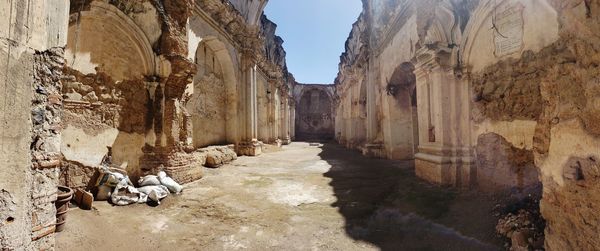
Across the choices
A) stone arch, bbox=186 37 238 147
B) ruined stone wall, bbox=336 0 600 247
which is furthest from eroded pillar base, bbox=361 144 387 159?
stone arch, bbox=186 37 238 147

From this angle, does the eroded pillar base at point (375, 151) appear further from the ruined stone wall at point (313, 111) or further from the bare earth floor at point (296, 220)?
the ruined stone wall at point (313, 111)

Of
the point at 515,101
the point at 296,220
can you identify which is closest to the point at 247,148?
the point at 296,220

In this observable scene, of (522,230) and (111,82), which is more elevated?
(111,82)

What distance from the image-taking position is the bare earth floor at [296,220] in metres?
2.98

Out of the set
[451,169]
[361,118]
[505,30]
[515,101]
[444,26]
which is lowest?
Answer: [451,169]

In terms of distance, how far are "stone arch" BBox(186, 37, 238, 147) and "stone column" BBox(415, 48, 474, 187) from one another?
250 inches

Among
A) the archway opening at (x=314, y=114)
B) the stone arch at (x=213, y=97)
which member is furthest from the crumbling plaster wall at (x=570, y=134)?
the archway opening at (x=314, y=114)

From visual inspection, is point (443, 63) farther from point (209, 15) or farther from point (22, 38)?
point (209, 15)

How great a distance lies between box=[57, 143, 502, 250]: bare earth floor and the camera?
117 inches

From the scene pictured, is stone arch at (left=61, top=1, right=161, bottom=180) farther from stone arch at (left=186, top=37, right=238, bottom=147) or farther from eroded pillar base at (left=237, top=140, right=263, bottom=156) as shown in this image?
eroded pillar base at (left=237, top=140, right=263, bottom=156)

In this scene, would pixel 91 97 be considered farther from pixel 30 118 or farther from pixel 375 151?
pixel 375 151

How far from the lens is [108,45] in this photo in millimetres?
4844

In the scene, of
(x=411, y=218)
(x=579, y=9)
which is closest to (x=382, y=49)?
(x=411, y=218)

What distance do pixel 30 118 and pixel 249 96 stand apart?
909cm
